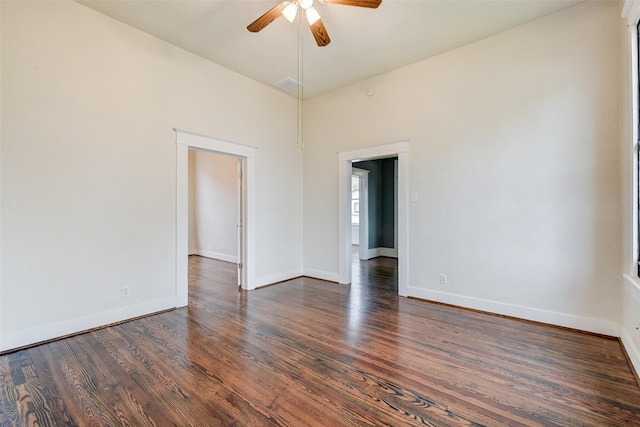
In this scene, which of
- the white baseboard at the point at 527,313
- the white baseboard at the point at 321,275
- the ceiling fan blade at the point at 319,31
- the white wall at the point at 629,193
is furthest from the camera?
the white baseboard at the point at 321,275

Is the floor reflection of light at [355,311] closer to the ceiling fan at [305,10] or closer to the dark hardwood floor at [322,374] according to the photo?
the dark hardwood floor at [322,374]

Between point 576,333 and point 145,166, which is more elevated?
point 145,166

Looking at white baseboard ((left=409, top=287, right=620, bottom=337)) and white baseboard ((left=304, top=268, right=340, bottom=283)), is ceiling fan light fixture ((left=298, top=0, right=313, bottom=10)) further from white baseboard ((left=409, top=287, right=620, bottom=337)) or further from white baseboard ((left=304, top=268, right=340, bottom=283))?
white baseboard ((left=304, top=268, right=340, bottom=283))

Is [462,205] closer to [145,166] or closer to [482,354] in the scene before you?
[482,354]

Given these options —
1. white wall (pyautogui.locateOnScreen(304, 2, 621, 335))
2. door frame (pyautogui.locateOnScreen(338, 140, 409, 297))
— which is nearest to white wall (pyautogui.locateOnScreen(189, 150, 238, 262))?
door frame (pyautogui.locateOnScreen(338, 140, 409, 297))

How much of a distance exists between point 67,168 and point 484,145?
4545 mm

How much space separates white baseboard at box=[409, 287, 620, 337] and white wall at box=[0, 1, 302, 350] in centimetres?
345

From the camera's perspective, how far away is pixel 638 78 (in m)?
2.29

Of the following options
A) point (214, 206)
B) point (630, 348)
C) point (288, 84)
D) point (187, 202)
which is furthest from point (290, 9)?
point (214, 206)

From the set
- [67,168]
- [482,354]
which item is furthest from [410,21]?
[67,168]

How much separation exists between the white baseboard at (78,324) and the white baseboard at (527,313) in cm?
334

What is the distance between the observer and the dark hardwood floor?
1.70 m

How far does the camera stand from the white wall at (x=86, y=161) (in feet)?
8.22

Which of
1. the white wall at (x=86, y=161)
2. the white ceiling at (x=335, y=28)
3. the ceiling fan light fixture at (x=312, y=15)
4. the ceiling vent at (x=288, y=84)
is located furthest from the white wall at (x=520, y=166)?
the white wall at (x=86, y=161)
